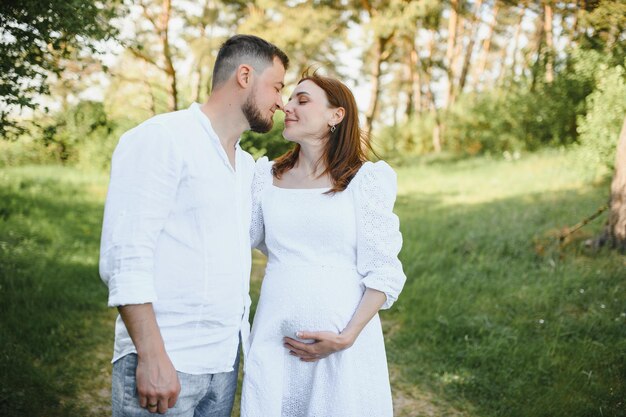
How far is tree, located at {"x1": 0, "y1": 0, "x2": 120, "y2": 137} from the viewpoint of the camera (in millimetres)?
3745

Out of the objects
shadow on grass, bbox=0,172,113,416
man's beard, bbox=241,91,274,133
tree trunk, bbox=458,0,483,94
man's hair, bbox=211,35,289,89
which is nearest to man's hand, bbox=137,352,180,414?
man's beard, bbox=241,91,274,133

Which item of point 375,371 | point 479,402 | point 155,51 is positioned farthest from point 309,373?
point 155,51

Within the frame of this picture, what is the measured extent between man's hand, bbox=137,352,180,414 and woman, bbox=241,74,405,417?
2.00 feet

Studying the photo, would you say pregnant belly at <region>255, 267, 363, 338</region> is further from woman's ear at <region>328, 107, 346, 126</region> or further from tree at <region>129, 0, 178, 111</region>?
tree at <region>129, 0, 178, 111</region>

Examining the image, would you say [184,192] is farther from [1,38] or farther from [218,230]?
[1,38]

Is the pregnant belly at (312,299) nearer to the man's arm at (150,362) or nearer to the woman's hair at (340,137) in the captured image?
the woman's hair at (340,137)

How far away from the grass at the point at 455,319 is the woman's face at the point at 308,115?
255 cm

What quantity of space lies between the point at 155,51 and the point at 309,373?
15641 mm

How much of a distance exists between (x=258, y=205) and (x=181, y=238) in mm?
802

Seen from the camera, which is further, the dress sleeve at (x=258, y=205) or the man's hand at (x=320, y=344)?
the dress sleeve at (x=258, y=205)

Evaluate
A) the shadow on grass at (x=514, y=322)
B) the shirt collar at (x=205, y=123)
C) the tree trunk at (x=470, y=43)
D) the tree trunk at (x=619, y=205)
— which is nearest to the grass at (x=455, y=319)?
the shadow on grass at (x=514, y=322)

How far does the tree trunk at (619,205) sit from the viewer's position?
6.00 meters

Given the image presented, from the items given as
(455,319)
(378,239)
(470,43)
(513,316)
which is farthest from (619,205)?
(470,43)

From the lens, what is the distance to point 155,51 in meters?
15.9
